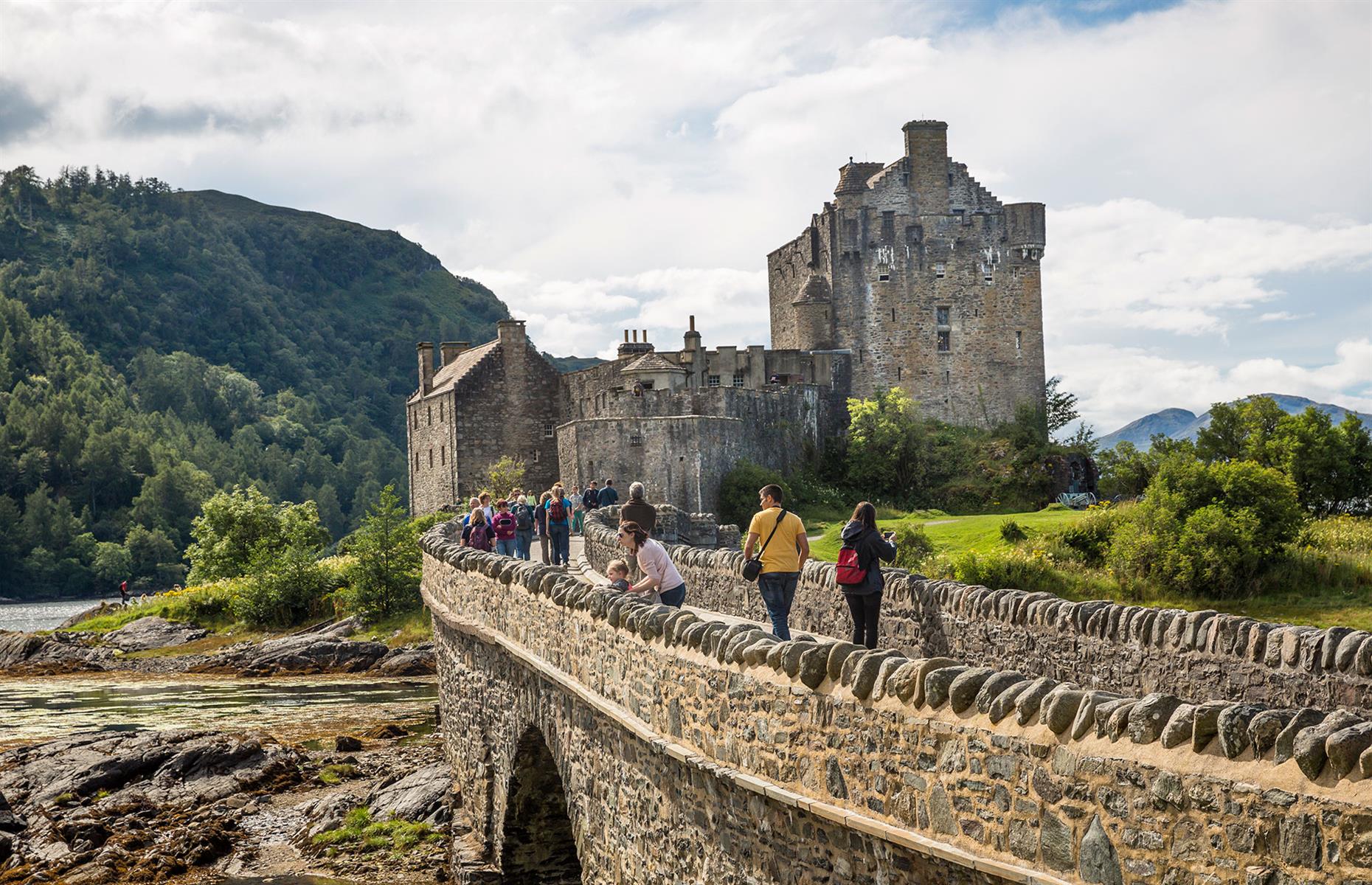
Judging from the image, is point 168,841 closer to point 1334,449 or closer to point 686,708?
point 686,708

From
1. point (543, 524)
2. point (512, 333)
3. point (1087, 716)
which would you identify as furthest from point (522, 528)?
point (512, 333)

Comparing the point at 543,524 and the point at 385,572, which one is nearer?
the point at 543,524

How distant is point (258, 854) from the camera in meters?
20.1

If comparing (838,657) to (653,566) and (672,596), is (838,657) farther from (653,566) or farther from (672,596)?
(672,596)

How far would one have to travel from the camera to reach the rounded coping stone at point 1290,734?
5645mm

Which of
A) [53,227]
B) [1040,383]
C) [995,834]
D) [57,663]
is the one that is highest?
[53,227]

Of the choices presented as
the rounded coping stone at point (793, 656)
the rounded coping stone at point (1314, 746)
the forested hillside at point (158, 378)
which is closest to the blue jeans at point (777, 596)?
the rounded coping stone at point (793, 656)

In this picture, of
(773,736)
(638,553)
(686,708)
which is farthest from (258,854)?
(773,736)

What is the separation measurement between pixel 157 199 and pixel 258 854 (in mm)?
189397

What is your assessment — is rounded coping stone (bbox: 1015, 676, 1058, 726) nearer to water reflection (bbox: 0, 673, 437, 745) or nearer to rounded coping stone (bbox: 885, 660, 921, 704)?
rounded coping stone (bbox: 885, 660, 921, 704)

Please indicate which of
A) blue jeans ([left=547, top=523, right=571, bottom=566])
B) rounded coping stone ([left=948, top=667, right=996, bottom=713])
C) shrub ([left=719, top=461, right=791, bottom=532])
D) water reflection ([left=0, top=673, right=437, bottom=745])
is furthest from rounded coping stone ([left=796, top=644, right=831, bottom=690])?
shrub ([left=719, top=461, right=791, bottom=532])

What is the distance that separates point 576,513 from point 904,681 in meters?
32.2

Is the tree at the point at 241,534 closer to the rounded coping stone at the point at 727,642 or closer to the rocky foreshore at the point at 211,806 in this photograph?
the rocky foreshore at the point at 211,806

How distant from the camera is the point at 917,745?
7582 millimetres
